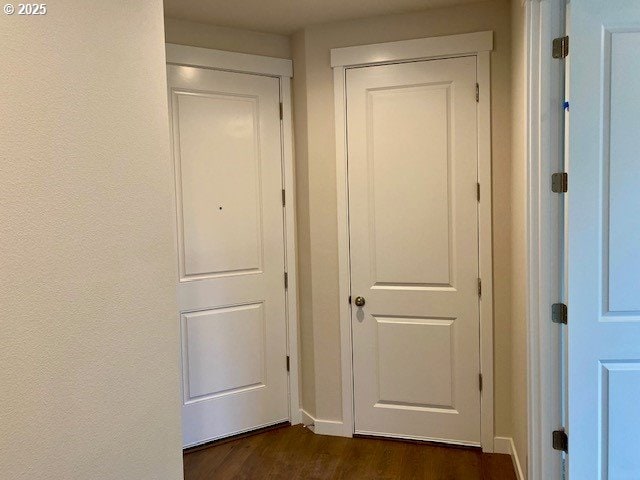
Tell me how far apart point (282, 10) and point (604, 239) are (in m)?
2.00

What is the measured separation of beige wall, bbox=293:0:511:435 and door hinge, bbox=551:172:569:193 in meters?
0.77

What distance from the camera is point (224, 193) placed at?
10.2 feet

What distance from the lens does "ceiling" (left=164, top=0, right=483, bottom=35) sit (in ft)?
8.96

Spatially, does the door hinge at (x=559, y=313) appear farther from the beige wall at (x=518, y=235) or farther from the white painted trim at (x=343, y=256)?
the white painted trim at (x=343, y=256)

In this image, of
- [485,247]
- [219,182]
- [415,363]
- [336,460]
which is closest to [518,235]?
[485,247]

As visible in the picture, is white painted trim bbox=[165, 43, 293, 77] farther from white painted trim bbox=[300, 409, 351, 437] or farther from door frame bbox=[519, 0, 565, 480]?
white painted trim bbox=[300, 409, 351, 437]

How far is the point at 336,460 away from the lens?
2865 mm

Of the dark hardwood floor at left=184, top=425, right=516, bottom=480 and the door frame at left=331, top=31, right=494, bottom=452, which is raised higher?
the door frame at left=331, top=31, right=494, bottom=452

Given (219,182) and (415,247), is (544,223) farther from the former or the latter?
(219,182)

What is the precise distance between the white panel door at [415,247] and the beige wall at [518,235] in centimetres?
24

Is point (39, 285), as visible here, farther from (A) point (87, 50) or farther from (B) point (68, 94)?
(A) point (87, 50)

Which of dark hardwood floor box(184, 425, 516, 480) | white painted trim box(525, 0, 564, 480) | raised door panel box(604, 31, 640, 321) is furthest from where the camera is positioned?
dark hardwood floor box(184, 425, 516, 480)

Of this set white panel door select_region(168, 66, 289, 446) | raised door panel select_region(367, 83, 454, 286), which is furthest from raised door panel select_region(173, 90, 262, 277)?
raised door panel select_region(367, 83, 454, 286)

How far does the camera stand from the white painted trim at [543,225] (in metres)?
2.04
